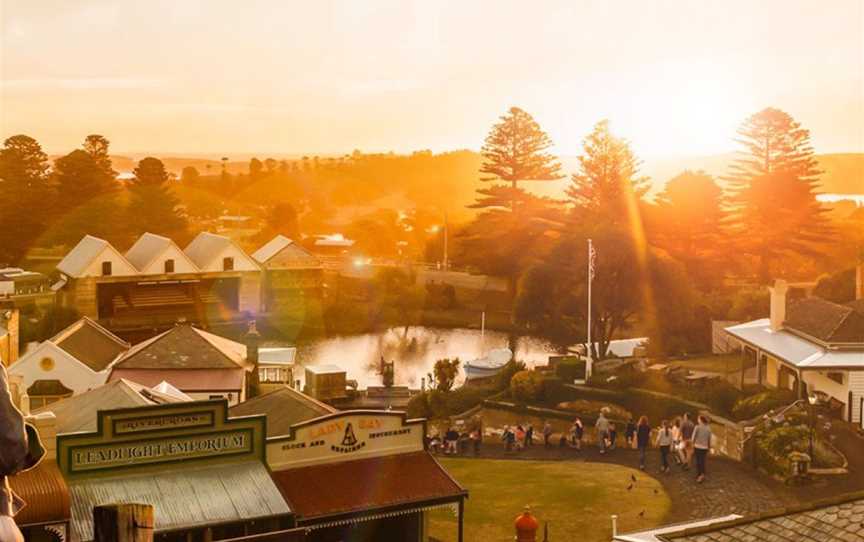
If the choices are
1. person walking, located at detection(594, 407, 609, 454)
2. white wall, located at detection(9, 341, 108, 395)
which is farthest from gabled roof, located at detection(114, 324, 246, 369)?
person walking, located at detection(594, 407, 609, 454)

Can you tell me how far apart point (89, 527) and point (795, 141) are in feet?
197

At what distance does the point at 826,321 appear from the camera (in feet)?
102

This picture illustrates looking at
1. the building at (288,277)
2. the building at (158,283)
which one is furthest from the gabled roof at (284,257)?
the building at (158,283)

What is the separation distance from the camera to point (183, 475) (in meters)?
15.1

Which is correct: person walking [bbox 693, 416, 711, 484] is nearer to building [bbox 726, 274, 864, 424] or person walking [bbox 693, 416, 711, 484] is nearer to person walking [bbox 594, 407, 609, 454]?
person walking [bbox 594, 407, 609, 454]

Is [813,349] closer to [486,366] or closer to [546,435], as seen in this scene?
[546,435]

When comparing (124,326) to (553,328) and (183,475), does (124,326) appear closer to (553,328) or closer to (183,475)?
(553,328)

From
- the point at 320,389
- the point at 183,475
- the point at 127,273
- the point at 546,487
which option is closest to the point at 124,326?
the point at 127,273

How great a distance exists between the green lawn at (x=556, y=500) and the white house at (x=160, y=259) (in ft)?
151

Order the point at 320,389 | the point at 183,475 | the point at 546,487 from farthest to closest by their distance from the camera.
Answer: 1. the point at 320,389
2. the point at 546,487
3. the point at 183,475

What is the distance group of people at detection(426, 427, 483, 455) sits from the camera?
26.7 meters

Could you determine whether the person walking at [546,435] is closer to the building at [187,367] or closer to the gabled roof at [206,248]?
the building at [187,367]

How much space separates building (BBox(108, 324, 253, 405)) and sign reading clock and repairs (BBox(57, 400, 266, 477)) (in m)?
15.3

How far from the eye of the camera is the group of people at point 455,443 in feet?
87.5
